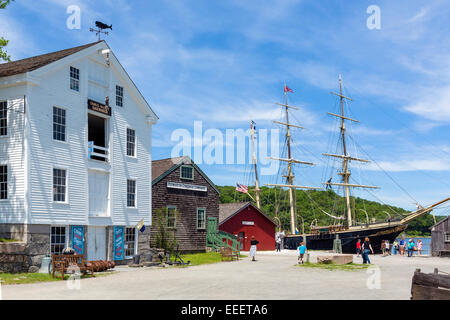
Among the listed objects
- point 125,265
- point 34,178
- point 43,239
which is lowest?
point 125,265

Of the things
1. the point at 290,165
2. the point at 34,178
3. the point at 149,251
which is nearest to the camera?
the point at 34,178

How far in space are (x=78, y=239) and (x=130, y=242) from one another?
4.63 m

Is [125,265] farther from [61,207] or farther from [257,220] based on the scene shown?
[257,220]

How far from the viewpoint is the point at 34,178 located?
23.3 meters

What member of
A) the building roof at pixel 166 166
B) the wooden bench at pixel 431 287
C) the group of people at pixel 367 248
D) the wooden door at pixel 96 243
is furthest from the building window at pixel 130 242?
the wooden bench at pixel 431 287

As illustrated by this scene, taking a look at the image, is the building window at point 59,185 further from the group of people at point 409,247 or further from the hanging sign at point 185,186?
the group of people at point 409,247

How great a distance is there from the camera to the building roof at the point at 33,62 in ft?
79.8

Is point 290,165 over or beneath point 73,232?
over

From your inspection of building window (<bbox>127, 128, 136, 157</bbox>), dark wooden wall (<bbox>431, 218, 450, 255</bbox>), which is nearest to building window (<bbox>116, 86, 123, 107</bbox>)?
building window (<bbox>127, 128, 136, 157</bbox>)

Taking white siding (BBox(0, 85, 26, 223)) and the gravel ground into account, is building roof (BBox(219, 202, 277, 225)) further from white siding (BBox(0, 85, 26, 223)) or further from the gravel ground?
white siding (BBox(0, 85, 26, 223))

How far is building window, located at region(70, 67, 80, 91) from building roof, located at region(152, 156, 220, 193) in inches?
375

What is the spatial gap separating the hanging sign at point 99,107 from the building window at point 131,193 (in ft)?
14.6

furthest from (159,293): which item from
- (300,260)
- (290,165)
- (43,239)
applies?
(290,165)
